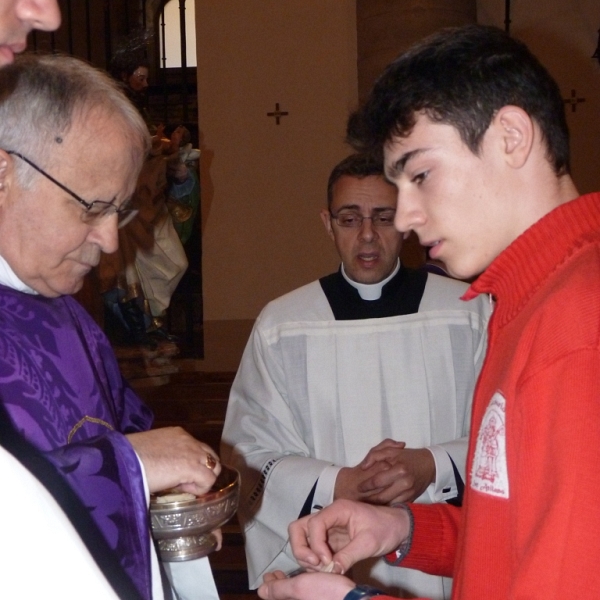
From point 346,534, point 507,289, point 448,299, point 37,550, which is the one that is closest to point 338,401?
point 448,299

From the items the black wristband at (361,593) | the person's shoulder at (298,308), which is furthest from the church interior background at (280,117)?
the black wristband at (361,593)

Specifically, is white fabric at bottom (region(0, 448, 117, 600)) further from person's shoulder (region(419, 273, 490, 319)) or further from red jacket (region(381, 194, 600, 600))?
person's shoulder (region(419, 273, 490, 319))

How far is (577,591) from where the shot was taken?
1099 millimetres

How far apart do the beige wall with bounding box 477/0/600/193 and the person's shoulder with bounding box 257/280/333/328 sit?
709cm

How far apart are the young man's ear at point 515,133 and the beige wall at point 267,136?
888 centimetres

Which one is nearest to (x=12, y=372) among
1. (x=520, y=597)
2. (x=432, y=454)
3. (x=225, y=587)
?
(x=520, y=597)

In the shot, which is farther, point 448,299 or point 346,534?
point 448,299

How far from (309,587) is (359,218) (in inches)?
81.5

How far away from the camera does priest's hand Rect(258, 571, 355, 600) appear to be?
152 centimetres

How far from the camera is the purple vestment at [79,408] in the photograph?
1596mm

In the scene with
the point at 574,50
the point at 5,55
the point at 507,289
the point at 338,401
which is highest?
the point at 574,50

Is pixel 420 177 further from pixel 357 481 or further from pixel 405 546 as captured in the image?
pixel 357 481

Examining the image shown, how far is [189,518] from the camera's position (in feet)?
5.55

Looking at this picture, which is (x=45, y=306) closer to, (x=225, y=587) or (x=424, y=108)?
(x=424, y=108)
